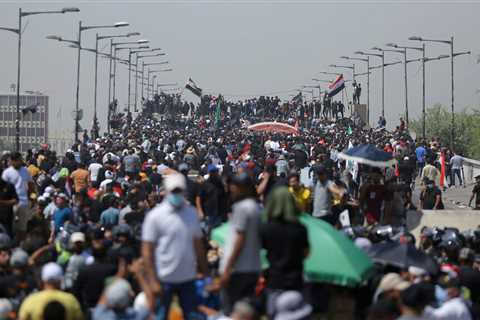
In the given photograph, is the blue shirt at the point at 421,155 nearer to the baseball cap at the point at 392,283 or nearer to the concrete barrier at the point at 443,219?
the concrete barrier at the point at 443,219

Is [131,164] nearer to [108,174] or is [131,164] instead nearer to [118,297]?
[108,174]

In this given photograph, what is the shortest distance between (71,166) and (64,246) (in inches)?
466

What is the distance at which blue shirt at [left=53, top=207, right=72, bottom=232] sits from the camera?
1995cm

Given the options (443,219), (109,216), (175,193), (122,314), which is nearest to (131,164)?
(443,219)

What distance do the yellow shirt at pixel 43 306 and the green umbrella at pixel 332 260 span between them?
216 cm

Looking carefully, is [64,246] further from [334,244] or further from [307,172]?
[307,172]

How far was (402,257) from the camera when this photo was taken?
1458 centimetres

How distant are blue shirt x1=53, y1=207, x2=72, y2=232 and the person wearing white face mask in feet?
26.3

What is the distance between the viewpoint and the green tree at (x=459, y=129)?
112188 mm

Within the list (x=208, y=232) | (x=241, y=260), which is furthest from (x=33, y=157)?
(x=241, y=260)

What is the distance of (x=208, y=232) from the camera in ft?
60.8

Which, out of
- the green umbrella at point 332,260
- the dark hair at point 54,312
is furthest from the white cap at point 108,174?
the dark hair at point 54,312

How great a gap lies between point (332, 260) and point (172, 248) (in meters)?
2.52

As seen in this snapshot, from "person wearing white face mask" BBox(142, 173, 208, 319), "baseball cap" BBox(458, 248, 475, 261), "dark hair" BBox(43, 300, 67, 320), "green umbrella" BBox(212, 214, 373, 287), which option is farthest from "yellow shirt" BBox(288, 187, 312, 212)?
"dark hair" BBox(43, 300, 67, 320)
